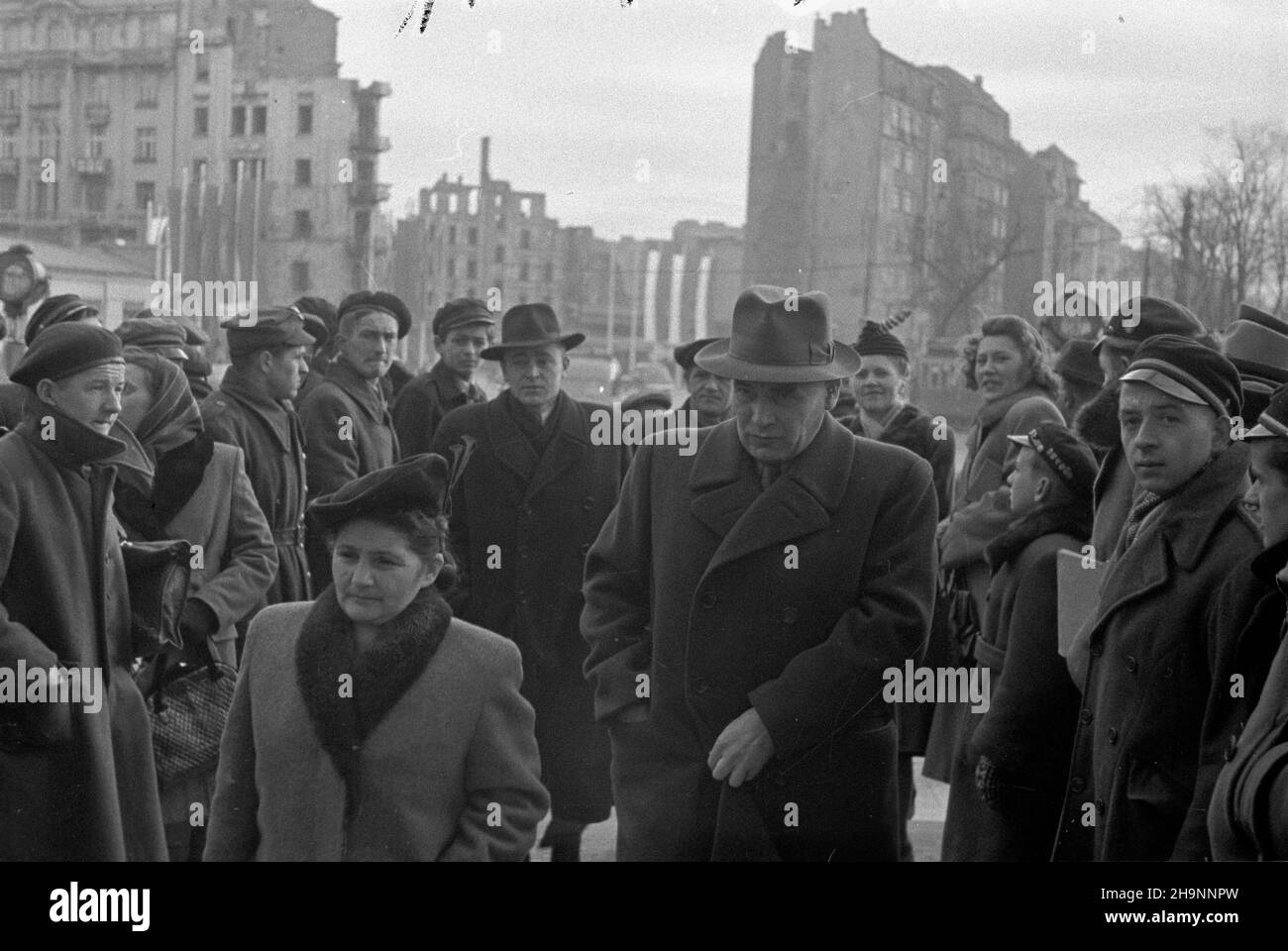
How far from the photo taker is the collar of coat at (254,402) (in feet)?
16.1

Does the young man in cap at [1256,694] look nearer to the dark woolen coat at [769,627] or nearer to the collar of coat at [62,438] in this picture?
the dark woolen coat at [769,627]

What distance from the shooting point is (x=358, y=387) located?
5.37 meters

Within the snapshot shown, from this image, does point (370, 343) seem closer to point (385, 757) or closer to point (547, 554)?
point (547, 554)

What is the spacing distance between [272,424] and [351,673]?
1.71 meters

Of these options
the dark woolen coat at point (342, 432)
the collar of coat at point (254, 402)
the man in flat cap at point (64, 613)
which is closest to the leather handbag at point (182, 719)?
the man in flat cap at point (64, 613)

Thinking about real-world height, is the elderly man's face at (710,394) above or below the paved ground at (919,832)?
above

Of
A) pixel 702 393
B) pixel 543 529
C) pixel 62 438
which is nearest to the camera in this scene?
pixel 62 438

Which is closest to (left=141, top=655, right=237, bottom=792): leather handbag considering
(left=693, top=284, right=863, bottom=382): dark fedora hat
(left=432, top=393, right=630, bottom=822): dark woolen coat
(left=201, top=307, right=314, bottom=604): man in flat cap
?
(left=201, top=307, right=314, bottom=604): man in flat cap

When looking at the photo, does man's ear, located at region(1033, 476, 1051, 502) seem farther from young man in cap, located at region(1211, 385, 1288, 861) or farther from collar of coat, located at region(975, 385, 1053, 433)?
collar of coat, located at region(975, 385, 1053, 433)

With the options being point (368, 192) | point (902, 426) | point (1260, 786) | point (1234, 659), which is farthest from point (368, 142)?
point (1260, 786)

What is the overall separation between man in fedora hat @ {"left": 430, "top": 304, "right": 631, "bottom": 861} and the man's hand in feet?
2.08

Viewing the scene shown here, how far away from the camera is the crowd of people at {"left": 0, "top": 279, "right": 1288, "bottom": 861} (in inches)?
133
